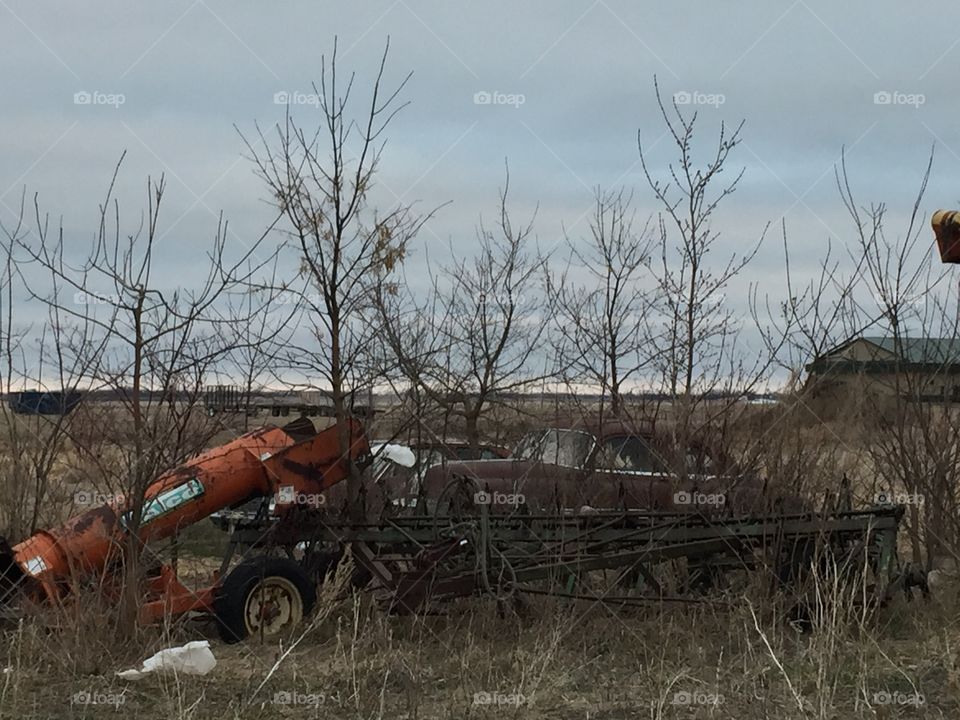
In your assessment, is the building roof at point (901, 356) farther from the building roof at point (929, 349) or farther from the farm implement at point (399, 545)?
the farm implement at point (399, 545)

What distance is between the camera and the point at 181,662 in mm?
7465

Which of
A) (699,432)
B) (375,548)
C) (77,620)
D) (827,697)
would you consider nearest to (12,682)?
(77,620)

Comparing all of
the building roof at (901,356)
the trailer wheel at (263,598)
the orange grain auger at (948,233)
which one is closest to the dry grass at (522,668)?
the trailer wheel at (263,598)

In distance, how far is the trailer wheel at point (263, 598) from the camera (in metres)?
8.79

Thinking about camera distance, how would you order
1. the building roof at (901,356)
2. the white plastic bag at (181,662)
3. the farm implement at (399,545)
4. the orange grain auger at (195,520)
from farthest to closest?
1. the building roof at (901,356)
2. the farm implement at (399,545)
3. the orange grain auger at (195,520)
4. the white plastic bag at (181,662)

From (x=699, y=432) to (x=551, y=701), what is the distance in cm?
424

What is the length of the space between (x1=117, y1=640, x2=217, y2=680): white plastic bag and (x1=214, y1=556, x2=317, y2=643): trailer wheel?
1.02 m

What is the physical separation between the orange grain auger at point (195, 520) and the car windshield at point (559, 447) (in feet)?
8.45

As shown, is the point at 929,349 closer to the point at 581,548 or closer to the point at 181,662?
the point at 581,548

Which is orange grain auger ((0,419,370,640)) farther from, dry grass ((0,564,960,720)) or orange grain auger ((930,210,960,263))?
orange grain auger ((930,210,960,263))

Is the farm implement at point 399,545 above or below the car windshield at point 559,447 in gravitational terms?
below

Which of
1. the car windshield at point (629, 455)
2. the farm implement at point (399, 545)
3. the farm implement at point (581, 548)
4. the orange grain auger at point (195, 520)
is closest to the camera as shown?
the orange grain auger at point (195, 520)

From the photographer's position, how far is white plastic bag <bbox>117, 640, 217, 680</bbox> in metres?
7.41

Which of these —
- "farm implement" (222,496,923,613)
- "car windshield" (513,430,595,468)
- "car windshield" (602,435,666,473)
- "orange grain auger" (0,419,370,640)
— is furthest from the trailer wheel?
"car windshield" (602,435,666,473)
